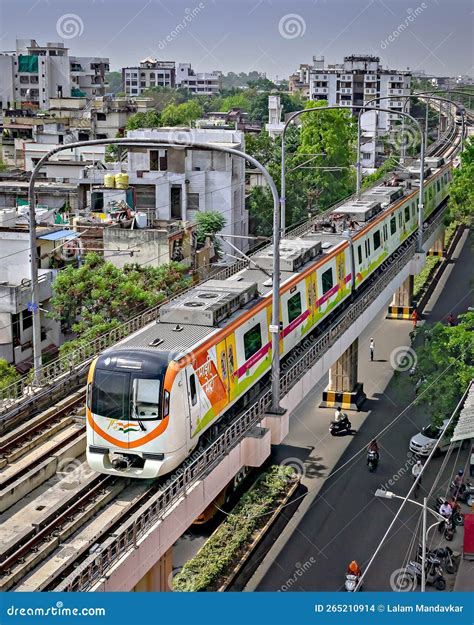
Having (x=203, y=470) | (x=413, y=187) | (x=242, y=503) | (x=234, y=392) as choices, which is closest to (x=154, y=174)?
(x=413, y=187)

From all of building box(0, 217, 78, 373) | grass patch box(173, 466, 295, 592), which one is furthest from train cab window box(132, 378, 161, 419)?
building box(0, 217, 78, 373)

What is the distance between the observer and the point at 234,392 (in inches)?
752

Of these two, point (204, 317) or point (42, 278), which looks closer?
point (204, 317)

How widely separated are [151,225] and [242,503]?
1472 centimetres

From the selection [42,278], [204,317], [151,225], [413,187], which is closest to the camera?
[204,317]

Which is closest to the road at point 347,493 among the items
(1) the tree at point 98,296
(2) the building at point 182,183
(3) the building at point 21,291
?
(1) the tree at point 98,296

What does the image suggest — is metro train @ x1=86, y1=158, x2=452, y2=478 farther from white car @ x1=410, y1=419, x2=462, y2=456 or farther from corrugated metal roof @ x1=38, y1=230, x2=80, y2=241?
corrugated metal roof @ x1=38, y1=230, x2=80, y2=241

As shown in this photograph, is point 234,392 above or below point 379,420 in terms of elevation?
above

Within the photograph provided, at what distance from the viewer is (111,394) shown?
52.5ft

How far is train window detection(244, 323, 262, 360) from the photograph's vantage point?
19.8 metres

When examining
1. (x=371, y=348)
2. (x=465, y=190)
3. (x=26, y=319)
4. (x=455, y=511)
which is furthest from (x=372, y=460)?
(x=465, y=190)

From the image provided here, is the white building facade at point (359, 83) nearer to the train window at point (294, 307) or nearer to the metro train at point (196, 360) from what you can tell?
the metro train at point (196, 360)

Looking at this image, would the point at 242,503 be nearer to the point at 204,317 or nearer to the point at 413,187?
the point at 204,317

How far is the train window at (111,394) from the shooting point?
15.9 m
